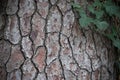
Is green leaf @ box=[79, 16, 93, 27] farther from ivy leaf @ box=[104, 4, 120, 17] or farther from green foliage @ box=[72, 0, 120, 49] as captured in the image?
ivy leaf @ box=[104, 4, 120, 17]

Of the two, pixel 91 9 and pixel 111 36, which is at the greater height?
pixel 91 9

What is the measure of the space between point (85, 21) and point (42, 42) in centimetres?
23

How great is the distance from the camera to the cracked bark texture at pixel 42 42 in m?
1.61

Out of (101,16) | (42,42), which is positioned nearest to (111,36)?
(101,16)

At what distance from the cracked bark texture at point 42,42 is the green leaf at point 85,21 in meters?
0.08

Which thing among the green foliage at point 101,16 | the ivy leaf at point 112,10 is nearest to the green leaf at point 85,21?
the green foliage at point 101,16

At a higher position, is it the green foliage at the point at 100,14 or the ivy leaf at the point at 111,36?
the green foliage at the point at 100,14

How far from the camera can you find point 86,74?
1.67 metres

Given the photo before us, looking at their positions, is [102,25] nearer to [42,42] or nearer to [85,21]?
[85,21]

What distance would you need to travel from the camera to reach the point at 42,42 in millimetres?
1613

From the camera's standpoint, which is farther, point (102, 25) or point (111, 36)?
point (111, 36)

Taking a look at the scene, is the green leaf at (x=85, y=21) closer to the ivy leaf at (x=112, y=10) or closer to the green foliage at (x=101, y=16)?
the green foliage at (x=101, y=16)

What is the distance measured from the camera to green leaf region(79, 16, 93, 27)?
1.56 metres

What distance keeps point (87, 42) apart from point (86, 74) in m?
Answer: 0.16
